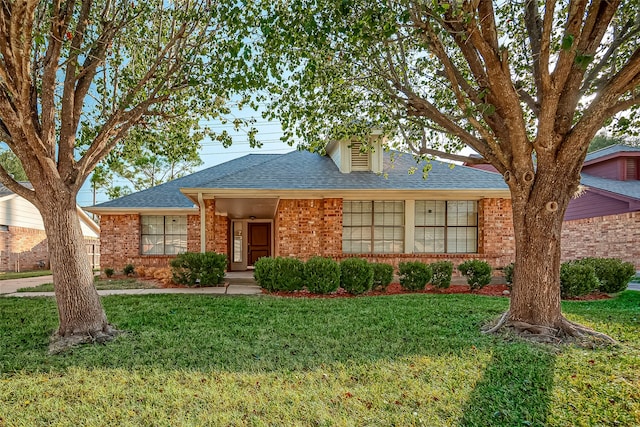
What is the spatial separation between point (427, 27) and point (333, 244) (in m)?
7.22

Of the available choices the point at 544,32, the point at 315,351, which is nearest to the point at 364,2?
the point at 544,32

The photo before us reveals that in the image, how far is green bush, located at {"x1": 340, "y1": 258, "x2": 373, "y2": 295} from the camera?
8.98 meters

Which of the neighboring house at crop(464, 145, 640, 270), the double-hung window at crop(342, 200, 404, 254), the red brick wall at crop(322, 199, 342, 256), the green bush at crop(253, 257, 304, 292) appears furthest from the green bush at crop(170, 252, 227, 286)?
the neighboring house at crop(464, 145, 640, 270)

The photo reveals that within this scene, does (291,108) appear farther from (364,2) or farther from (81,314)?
(81,314)

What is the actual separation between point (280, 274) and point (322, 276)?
3.48 feet

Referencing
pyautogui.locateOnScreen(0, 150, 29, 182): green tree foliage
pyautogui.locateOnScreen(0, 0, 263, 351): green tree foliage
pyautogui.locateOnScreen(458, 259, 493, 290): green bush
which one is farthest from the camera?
pyautogui.locateOnScreen(0, 150, 29, 182): green tree foliage

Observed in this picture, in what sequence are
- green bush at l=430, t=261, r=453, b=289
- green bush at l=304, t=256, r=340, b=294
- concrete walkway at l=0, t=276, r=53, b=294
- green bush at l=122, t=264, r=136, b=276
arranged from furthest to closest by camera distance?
green bush at l=122, t=264, r=136, b=276 → concrete walkway at l=0, t=276, r=53, b=294 → green bush at l=430, t=261, r=453, b=289 → green bush at l=304, t=256, r=340, b=294

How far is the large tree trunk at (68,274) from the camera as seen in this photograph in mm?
4965

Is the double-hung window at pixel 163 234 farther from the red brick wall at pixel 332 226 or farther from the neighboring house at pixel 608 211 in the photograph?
the neighboring house at pixel 608 211

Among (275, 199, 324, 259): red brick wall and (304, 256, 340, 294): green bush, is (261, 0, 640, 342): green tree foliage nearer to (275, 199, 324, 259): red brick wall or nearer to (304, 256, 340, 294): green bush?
(304, 256, 340, 294): green bush

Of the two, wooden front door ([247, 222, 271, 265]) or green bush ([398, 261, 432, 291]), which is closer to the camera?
green bush ([398, 261, 432, 291])

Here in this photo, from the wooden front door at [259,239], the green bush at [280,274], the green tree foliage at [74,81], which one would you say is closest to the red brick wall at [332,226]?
the green bush at [280,274]

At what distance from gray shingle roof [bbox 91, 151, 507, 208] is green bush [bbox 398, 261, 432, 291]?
2.61m

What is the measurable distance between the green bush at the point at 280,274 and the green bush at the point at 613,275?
7.54 metres
